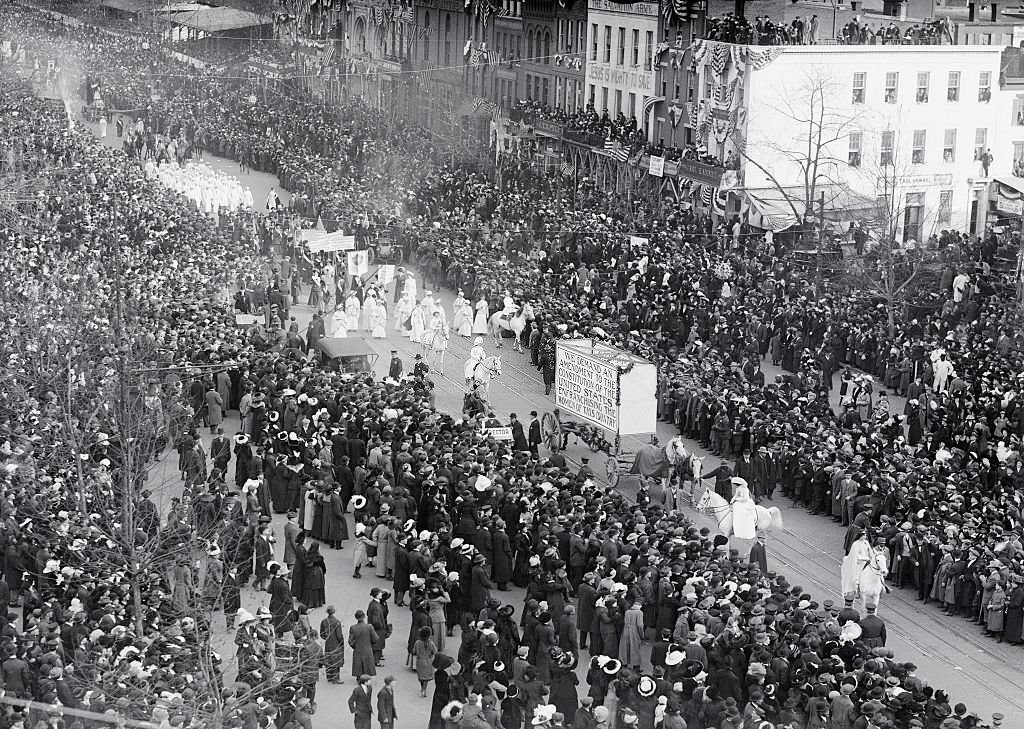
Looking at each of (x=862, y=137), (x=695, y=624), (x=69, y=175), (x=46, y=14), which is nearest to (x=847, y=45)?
(x=862, y=137)

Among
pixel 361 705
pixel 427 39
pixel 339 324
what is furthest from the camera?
pixel 427 39

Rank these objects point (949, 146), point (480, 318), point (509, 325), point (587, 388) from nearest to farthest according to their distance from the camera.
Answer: point (587, 388), point (509, 325), point (480, 318), point (949, 146)

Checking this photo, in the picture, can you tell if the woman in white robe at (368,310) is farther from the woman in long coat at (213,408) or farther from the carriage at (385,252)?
the woman in long coat at (213,408)

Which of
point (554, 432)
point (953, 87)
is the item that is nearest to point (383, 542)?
point (554, 432)

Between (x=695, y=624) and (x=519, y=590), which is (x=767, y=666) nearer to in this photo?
(x=695, y=624)

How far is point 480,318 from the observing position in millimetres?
40219

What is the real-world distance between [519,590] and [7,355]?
40.2ft

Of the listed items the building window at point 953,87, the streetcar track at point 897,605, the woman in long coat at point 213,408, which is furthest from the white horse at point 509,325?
the building window at point 953,87

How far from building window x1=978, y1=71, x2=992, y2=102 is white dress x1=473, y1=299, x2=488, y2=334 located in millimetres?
22183

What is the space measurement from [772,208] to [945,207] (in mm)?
7083

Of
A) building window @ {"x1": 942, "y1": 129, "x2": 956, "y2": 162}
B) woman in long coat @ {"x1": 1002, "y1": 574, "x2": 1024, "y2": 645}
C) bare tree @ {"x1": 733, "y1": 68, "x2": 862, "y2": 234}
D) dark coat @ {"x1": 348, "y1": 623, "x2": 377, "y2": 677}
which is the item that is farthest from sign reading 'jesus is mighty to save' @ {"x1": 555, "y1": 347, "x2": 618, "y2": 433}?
building window @ {"x1": 942, "y1": 129, "x2": 956, "y2": 162}

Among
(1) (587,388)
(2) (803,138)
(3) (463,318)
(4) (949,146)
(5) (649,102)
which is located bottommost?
(3) (463,318)

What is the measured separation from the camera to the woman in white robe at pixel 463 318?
40625 millimetres

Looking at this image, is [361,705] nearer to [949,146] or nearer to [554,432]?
[554,432]
